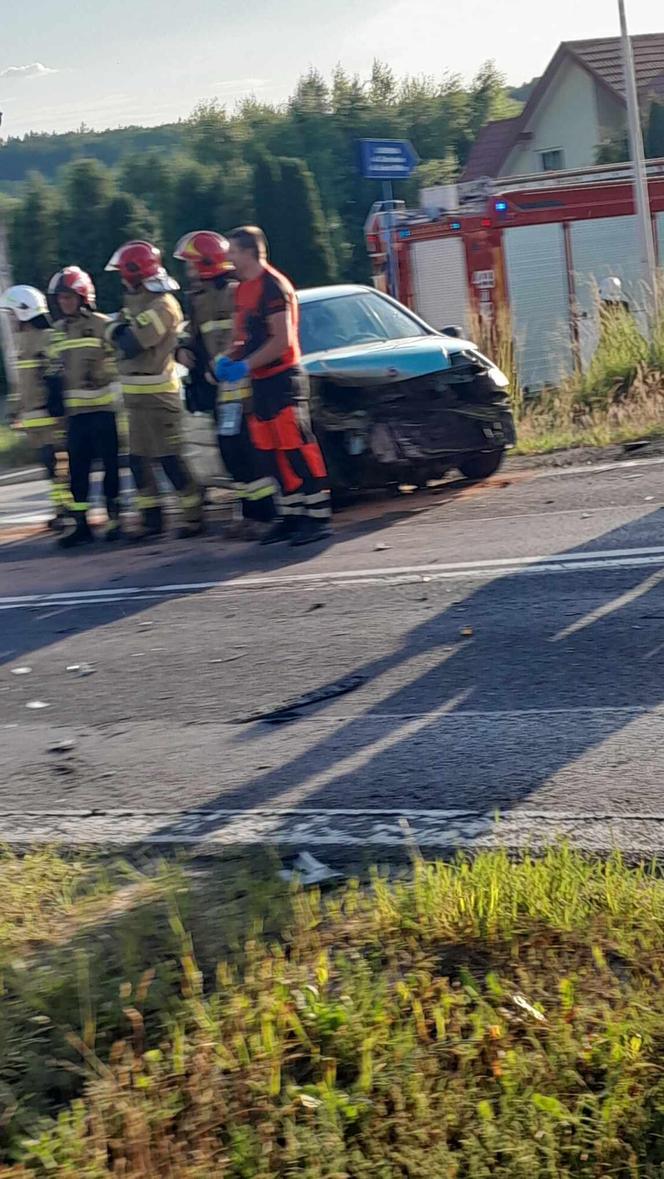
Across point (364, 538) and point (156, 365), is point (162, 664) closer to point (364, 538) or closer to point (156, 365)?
point (364, 538)

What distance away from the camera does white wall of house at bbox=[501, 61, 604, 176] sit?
4397 cm

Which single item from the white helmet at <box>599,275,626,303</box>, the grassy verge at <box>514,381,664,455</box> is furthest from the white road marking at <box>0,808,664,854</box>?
the white helmet at <box>599,275,626,303</box>

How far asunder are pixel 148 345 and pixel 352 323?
173 cm

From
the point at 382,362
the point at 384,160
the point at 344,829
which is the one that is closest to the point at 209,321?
the point at 382,362

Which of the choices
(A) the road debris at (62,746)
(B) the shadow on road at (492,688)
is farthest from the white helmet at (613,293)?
(A) the road debris at (62,746)

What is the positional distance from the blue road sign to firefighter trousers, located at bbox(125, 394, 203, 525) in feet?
23.8

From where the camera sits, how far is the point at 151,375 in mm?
9758

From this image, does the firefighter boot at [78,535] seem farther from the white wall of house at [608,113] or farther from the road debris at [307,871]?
the white wall of house at [608,113]

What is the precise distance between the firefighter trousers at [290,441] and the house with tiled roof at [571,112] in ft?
111

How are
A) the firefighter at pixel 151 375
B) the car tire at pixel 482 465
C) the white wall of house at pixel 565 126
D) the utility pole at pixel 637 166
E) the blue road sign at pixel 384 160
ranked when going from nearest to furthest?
the firefighter at pixel 151 375 < the car tire at pixel 482 465 < the blue road sign at pixel 384 160 < the utility pole at pixel 637 166 < the white wall of house at pixel 565 126

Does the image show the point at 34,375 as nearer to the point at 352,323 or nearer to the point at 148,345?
the point at 148,345

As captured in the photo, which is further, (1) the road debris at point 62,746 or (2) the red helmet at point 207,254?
(2) the red helmet at point 207,254

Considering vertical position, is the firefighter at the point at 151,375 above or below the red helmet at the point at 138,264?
below

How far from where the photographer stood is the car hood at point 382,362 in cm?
957
